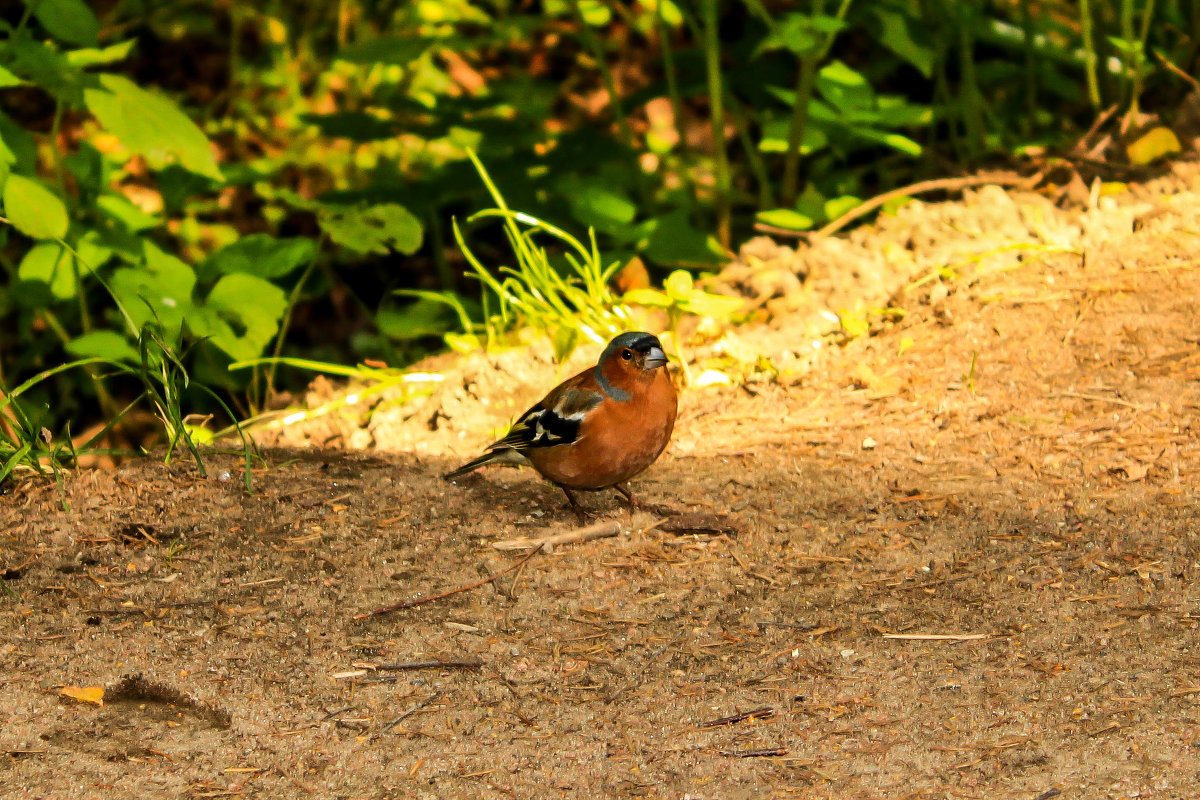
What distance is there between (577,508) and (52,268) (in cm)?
268

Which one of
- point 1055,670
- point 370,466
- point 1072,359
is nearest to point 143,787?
point 370,466

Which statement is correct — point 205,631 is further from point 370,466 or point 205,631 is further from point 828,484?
point 828,484

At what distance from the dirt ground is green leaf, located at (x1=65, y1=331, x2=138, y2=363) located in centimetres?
90

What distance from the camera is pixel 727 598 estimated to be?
3164 mm

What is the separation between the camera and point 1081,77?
745 centimetres

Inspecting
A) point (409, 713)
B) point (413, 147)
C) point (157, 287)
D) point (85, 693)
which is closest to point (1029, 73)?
point (413, 147)

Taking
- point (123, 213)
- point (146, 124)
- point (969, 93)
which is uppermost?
point (146, 124)

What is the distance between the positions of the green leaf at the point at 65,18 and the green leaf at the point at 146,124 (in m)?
0.35

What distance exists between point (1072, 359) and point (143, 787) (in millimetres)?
3350

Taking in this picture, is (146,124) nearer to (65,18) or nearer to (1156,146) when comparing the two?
(65,18)

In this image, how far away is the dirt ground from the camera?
2508 millimetres

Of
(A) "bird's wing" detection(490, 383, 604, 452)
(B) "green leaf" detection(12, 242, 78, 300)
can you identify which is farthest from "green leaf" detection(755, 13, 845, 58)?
(B) "green leaf" detection(12, 242, 78, 300)

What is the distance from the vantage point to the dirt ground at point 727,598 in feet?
8.23

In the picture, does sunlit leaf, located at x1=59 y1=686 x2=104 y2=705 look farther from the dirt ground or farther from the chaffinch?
the chaffinch
